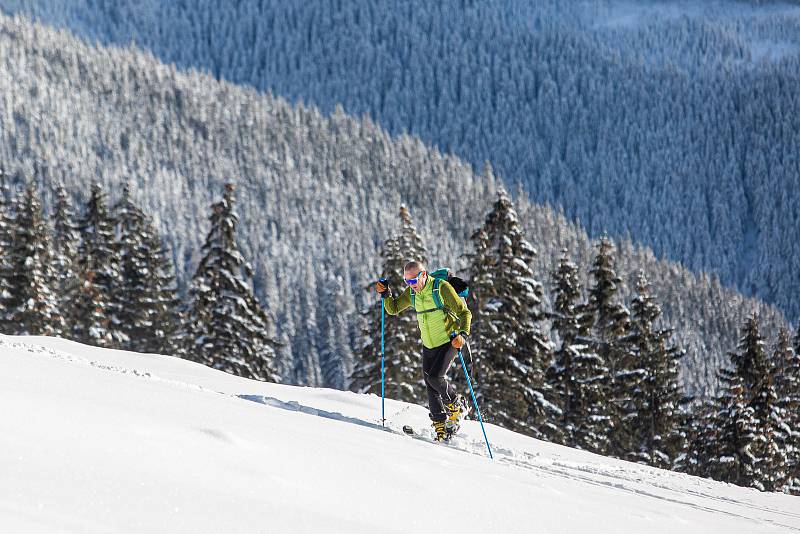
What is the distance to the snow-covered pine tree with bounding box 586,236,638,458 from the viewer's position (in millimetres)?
31562

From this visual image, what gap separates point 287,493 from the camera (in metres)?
4.78

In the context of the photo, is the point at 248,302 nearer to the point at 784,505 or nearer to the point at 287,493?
the point at 784,505

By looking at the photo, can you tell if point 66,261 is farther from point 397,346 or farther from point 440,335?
point 440,335

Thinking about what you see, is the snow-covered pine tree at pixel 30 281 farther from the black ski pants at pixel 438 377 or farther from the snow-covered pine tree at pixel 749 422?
the snow-covered pine tree at pixel 749 422

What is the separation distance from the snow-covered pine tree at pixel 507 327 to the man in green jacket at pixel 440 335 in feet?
52.0

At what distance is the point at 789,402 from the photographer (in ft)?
113

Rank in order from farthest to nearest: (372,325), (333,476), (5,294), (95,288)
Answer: (95,288), (5,294), (372,325), (333,476)

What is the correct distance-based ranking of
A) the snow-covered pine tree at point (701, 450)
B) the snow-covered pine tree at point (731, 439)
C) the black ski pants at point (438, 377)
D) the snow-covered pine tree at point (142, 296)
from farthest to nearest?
the snow-covered pine tree at point (142, 296) → the snow-covered pine tree at point (701, 450) → the snow-covered pine tree at point (731, 439) → the black ski pants at point (438, 377)

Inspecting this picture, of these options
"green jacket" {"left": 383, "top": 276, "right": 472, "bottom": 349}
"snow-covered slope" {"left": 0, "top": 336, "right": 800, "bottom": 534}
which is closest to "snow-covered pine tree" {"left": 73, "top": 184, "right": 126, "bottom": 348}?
"green jacket" {"left": 383, "top": 276, "right": 472, "bottom": 349}

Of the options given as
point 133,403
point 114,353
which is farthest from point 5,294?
point 133,403

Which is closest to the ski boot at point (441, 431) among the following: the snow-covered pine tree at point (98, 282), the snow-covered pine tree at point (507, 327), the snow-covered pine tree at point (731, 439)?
the snow-covered pine tree at point (507, 327)

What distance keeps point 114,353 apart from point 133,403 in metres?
10.1

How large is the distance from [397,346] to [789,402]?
1920 cm

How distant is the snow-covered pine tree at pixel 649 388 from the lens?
32625mm
